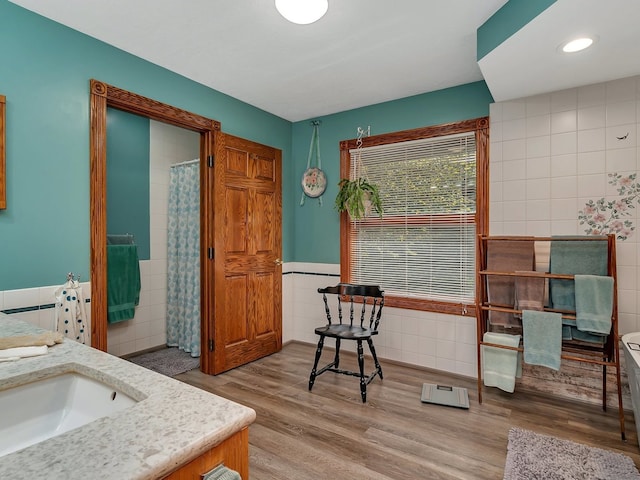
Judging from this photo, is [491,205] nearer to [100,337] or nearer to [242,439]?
[242,439]

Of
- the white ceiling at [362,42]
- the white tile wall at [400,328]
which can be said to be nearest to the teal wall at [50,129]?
the white ceiling at [362,42]

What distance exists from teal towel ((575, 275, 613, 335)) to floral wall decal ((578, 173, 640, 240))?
47 cm

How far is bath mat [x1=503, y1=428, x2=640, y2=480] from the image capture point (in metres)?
1.78

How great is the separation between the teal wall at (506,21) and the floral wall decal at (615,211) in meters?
1.30

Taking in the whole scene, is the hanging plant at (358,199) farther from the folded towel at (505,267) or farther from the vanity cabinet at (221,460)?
the vanity cabinet at (221,460)

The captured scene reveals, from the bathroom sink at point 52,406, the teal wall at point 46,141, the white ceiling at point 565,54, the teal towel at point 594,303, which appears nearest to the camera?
the bathroom sink at point 52,406

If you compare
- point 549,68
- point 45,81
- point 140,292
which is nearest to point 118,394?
point 45,81

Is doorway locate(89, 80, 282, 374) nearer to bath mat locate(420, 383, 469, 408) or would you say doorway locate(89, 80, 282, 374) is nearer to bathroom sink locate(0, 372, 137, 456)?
bathroom sink locate(0, 372, 137, 456)

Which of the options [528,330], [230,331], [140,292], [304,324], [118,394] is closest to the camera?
[118,394]

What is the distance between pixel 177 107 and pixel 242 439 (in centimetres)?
271

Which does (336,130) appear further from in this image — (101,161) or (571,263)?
(571,263)

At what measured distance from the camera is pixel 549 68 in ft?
7.44

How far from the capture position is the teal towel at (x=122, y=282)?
333cm

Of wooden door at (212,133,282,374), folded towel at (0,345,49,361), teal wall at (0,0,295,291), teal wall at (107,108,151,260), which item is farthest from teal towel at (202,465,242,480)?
teal wall at (107,108,151,260)
